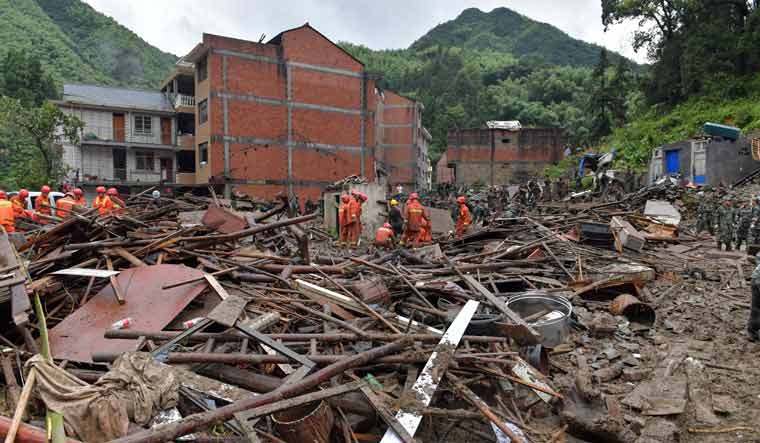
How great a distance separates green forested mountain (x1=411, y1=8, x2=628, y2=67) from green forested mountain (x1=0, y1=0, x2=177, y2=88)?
69.2 meters

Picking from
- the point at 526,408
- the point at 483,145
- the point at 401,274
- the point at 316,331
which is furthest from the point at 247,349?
the point at 483,145

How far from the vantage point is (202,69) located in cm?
2867

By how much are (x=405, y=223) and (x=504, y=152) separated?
31858 millimetres

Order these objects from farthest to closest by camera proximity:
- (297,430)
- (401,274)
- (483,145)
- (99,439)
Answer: (483,145), (401,274), (297,430), (99,439)

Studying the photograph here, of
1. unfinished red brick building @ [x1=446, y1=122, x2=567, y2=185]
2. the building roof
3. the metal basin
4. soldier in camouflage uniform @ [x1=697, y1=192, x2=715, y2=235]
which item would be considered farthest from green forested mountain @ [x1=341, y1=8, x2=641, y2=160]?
the metal basin

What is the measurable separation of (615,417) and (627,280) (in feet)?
12.8

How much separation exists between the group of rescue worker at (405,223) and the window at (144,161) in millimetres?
23588

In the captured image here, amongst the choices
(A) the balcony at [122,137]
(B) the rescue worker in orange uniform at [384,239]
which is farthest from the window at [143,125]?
(B) the rescue worker in orange uniform at [384,239]

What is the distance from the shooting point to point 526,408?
3852 millimetres

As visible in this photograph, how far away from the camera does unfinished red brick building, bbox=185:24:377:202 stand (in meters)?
27.2

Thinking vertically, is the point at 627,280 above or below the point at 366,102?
below

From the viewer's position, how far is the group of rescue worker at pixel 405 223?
43.0 feet

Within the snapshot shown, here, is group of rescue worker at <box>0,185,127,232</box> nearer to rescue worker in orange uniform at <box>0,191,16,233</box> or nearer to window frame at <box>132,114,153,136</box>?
rescue worker in orange uniform at <box>0,191,16,233</box>

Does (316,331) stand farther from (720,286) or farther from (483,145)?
(483,145)
